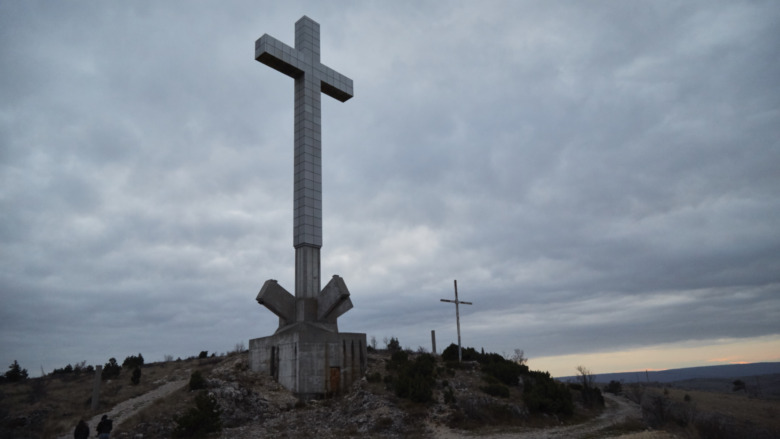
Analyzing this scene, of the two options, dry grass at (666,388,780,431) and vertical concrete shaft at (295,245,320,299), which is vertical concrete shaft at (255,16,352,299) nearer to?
vertical concrete shaft at (295,245,320,299)

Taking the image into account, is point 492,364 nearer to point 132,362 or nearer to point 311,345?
point 311,345

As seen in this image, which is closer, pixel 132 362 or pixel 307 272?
pixel 307 272

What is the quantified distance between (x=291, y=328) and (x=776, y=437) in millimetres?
21022

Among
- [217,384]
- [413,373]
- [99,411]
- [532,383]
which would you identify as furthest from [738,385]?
[99,411]

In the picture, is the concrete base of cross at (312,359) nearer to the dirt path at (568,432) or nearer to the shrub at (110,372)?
the dirt path at (568,432)

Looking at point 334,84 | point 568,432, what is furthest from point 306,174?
point 568,432

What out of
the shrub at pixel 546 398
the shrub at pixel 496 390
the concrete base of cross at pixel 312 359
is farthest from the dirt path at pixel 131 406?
the shrub at pixel 546 398

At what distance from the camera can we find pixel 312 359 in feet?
82.0

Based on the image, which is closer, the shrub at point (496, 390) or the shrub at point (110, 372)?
the shrub at point (496, 390)

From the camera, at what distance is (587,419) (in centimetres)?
2398

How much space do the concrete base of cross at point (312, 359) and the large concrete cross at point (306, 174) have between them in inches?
40.9

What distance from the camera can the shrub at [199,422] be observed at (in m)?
19.0

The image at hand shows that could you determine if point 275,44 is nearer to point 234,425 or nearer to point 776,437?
point 234,425

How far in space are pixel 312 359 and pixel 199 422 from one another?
678 cm
